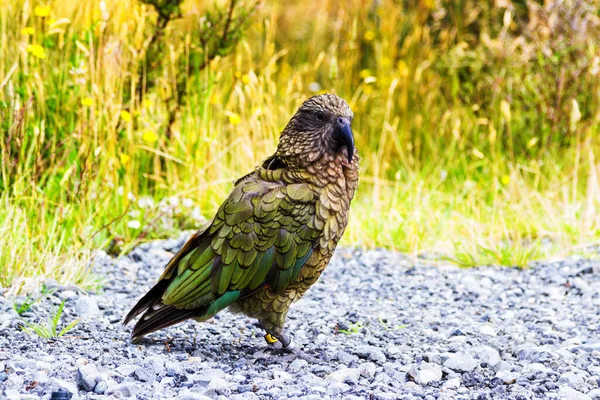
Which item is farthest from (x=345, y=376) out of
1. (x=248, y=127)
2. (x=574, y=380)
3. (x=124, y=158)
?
(x=248, y=127)

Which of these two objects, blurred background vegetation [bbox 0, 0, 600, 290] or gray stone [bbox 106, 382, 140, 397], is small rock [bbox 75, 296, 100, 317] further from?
gray stone [bbox 106, 382, 140, 397]

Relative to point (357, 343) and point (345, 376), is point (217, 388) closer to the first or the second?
point (345, 376)

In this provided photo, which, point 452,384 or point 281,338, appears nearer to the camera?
point 452,384

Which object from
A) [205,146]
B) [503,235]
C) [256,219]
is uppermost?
[256,219]

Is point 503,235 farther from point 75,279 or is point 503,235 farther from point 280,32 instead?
point 280,32

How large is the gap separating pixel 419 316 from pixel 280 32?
5.88m

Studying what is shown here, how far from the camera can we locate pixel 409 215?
5.31 metres

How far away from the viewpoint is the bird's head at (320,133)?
10.5 feet

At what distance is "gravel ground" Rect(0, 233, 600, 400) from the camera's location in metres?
2.80

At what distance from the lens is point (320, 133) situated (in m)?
3.23

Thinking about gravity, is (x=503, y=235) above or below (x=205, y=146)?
below

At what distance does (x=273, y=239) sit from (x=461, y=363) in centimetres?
86

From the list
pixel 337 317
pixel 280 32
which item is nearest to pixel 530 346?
pixel 337 317

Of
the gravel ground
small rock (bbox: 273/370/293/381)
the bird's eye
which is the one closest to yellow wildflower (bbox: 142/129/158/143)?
the gravel ground
